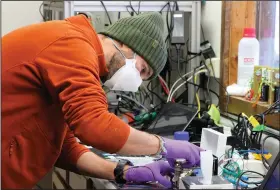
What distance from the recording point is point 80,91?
1.00 meters

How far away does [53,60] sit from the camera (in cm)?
107

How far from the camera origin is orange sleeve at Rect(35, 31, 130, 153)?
1002 mm

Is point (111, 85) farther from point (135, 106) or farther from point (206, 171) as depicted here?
point (135, 106)

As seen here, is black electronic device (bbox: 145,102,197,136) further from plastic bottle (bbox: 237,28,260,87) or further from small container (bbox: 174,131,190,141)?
plastic bottle (bbox: 237,28,260,87)

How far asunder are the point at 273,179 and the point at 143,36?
599mm

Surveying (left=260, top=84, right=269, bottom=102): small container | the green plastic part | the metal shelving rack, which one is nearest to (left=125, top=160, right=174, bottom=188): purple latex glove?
the green plastic part

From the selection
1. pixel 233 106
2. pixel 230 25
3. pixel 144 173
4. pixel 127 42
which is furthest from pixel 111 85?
pixel 230 25

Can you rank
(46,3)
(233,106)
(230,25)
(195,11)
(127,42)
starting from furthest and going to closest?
1. (46,3)
2. (195,11)
3. (230,25)
4. (233,106)
5. (127,42)

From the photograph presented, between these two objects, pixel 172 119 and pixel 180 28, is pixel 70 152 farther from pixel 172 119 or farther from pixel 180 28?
pixel 180 28

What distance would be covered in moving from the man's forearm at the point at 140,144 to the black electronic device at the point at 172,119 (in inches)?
26.9

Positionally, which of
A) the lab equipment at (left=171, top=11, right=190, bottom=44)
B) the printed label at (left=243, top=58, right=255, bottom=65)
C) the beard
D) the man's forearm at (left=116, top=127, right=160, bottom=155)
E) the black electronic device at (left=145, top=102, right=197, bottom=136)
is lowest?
the black electronic device at (left=145, top=102, right=197, bottom=136)

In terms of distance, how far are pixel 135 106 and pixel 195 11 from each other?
67 cm

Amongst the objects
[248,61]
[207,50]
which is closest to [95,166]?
[248,61]

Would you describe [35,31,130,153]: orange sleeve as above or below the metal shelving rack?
below
